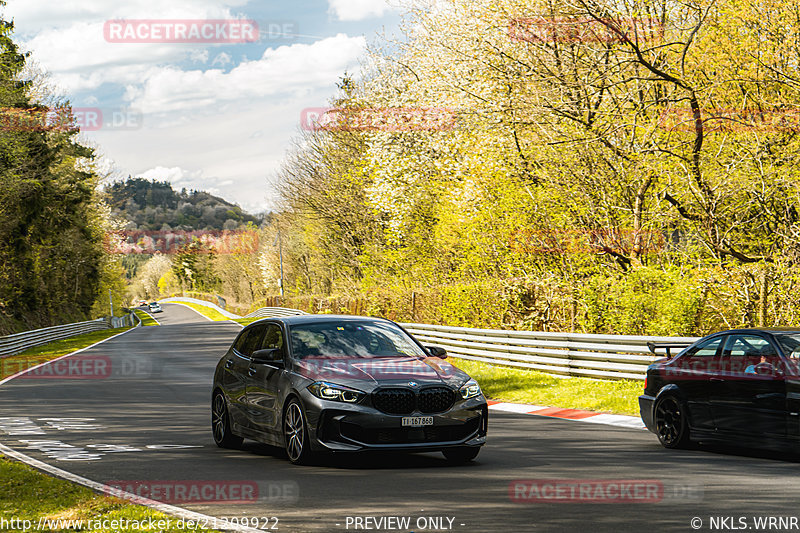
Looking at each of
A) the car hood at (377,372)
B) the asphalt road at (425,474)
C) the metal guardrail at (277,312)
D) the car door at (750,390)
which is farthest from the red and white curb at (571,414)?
the metal guardrail at (277,312)

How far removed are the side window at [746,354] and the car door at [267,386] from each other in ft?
16.7

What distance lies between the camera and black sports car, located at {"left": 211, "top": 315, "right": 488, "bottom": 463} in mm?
9547

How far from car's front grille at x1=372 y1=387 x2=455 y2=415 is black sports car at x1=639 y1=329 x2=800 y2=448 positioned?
3213mm

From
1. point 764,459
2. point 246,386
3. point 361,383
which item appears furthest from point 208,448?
point 764,459

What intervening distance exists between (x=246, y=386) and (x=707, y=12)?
14.2 meters

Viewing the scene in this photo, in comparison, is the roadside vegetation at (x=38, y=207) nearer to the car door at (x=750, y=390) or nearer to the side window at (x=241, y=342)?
the side window at (x=241, y=342)

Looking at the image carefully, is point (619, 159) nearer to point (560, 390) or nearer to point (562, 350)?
point (562, 350)

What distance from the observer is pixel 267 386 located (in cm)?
1059

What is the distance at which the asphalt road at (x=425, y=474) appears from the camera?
279 inches

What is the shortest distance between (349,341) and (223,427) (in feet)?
7.05

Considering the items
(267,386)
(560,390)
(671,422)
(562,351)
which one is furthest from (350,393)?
(562,351)

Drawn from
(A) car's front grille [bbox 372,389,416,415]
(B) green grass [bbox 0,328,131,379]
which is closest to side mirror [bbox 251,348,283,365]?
(A) car's front grille [bbox 372,389,416,415]

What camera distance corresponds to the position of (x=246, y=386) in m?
11.1

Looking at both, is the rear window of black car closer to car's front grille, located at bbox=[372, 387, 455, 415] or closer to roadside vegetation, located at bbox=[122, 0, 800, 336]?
car's front grille, located at bbox=[372, 387, 455, 415]
